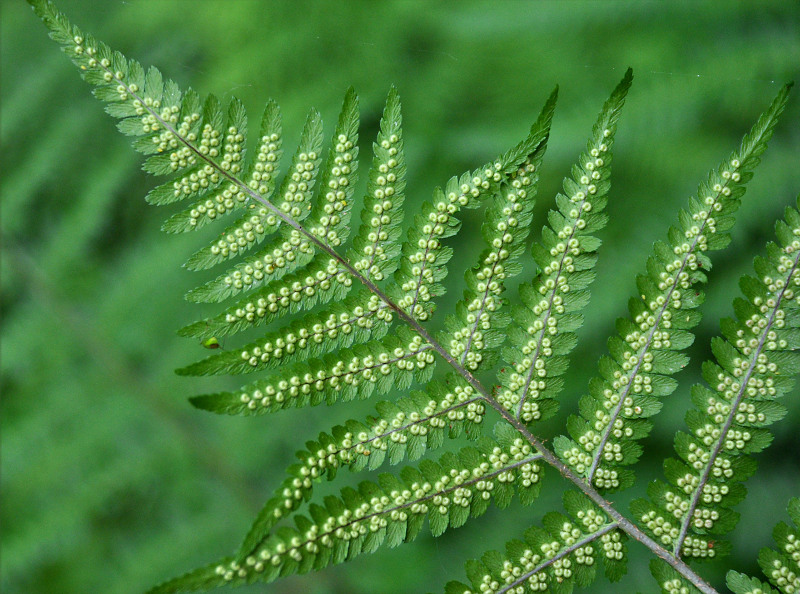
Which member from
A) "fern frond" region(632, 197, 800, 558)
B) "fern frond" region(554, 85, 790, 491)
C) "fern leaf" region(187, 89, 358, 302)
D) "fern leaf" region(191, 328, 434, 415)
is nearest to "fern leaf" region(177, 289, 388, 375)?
"fern leaf" region(191, 328, 434, 415)

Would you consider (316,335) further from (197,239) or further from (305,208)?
(197,239)

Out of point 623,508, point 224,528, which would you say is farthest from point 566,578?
point 224,528

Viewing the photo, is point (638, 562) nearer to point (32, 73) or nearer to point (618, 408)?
point (618, 408)

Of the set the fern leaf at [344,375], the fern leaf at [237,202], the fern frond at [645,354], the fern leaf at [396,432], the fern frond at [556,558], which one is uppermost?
the fern leaf at [237,202]

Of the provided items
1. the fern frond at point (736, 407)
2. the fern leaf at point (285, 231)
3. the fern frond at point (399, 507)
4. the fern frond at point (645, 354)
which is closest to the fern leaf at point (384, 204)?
the fern leaf at point (285, 231)

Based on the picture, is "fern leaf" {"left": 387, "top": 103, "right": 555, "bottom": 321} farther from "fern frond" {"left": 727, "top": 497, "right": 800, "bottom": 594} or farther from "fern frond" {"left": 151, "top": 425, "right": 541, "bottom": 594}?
"fern frond" {"left": 727, "top": 497, "right": 800, "bottom": 594}

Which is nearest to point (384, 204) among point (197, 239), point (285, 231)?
point (285, 231)

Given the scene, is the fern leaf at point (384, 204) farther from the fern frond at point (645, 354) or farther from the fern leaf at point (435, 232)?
the fern frond at point (645, 354)
